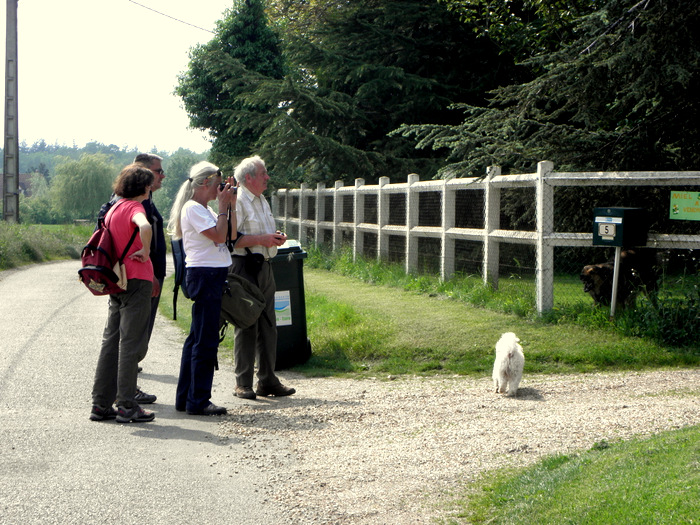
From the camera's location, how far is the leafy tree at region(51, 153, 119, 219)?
298ft

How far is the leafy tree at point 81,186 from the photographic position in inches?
3573

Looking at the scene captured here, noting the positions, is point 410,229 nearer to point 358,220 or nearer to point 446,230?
point 446,230

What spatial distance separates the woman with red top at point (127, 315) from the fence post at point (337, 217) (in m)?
13.2

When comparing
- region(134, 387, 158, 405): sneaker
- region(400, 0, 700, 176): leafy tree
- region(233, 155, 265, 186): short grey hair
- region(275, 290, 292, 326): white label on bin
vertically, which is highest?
region(400, 0, 700, 176): leafy tree

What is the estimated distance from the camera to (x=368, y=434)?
570 cm

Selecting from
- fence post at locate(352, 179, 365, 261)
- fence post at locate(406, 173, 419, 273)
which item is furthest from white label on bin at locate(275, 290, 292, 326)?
fence post at locate(352, 179, 365, 261)

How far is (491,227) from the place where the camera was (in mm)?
11555

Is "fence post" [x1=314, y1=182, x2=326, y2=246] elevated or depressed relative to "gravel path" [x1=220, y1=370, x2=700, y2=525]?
elevated

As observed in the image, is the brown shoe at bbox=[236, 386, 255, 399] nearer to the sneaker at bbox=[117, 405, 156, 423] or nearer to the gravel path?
the gravel path

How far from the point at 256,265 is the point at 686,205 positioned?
5449 mm

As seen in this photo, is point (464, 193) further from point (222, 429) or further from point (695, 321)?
point (222, 429)

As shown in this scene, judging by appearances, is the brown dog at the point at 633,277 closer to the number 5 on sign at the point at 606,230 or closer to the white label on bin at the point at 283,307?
the number 5 on sign at the point at 606,230

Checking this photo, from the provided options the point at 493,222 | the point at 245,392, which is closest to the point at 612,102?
the point at 493,222

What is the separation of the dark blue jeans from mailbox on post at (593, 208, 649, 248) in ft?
16.9
